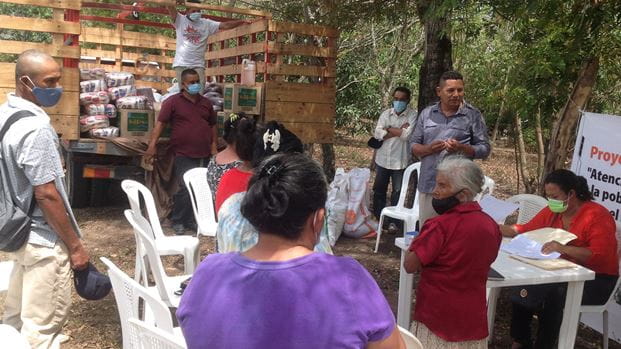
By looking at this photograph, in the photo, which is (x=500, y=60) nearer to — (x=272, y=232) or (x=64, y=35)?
(x=64, y=35)

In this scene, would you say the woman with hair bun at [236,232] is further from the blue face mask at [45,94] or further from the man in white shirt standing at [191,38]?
the man in white shirt standing at [191,38]

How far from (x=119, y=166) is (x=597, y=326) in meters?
5.01

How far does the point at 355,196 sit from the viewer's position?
21.8 ft

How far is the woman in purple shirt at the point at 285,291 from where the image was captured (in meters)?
1.48

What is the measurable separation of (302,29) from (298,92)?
A: 691 millimetres

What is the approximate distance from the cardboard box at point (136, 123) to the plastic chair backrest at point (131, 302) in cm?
428

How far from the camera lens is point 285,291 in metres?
1.49

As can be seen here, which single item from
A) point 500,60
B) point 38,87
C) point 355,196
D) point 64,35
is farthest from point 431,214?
point 500,60

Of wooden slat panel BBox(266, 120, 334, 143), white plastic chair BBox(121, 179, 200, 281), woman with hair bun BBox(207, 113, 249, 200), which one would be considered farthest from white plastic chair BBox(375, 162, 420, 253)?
white plastic chair BBox(121, 179, 200, 281)

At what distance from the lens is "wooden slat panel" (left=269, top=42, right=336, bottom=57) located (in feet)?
21.4

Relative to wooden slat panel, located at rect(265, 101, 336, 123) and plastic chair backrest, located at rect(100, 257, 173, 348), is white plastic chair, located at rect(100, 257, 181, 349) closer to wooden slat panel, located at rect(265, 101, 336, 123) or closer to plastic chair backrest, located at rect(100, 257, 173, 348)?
plastic chair backrest, located at rect(100, 257, 173, 348)

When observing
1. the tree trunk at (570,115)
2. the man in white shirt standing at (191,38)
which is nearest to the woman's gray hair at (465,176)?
the tree trunk at (570,115)

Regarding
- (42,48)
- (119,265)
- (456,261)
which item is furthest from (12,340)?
(42,48)

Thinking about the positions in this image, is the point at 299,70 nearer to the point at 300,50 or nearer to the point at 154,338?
the point at 300,50
